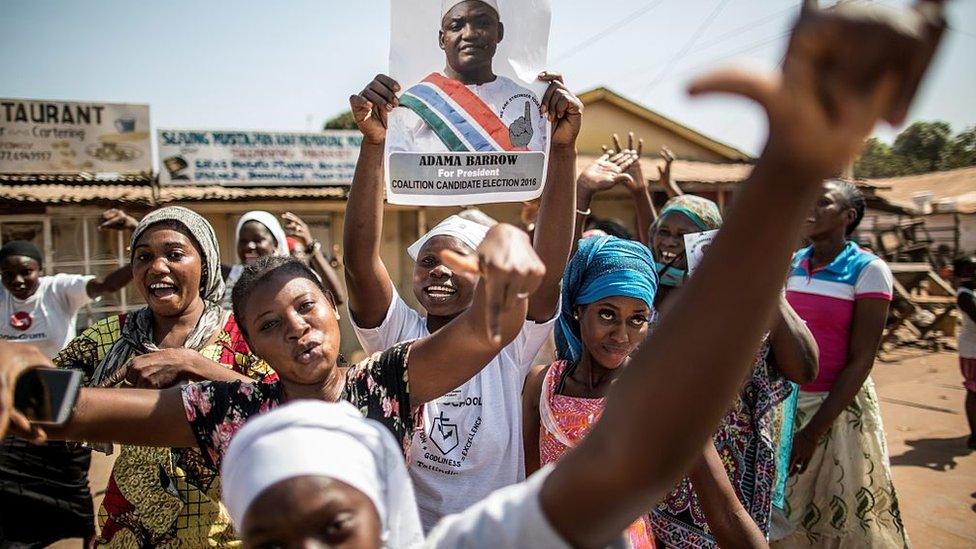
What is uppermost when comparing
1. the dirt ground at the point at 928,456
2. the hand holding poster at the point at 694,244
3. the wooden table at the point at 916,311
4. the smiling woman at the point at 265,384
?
the hand holding poster at the point at 694,244

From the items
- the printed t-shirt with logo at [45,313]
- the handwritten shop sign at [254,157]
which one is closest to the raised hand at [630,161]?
the printed t-shirt with logo at [45,313]

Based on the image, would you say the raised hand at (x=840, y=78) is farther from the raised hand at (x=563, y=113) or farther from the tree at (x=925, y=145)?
the tree at (x=925, y=145)

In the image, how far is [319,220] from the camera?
11.5 meters

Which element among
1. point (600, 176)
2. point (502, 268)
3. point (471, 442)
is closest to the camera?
point (502, 268)

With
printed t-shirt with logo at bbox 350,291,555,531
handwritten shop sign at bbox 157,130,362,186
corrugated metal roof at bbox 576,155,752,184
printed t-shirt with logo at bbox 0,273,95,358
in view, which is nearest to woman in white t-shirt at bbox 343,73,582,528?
printed t-shirt with logo at bbox 350,291,555,531

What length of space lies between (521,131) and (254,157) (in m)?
9.89

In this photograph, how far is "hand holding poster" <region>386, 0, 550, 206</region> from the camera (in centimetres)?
218

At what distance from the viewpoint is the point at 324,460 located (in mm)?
1078

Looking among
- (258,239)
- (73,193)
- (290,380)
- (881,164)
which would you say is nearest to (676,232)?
(290,380)

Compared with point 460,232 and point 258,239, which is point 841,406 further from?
point 258,239

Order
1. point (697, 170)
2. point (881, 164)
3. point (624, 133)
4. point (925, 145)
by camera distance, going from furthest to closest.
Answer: point (881, 164) → point (925, 145) → point (624, 133) → point (697, 170)

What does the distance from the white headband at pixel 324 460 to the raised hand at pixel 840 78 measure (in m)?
0.83

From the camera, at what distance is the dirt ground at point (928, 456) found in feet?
14.0

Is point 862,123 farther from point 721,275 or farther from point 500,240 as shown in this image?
point 500,240
